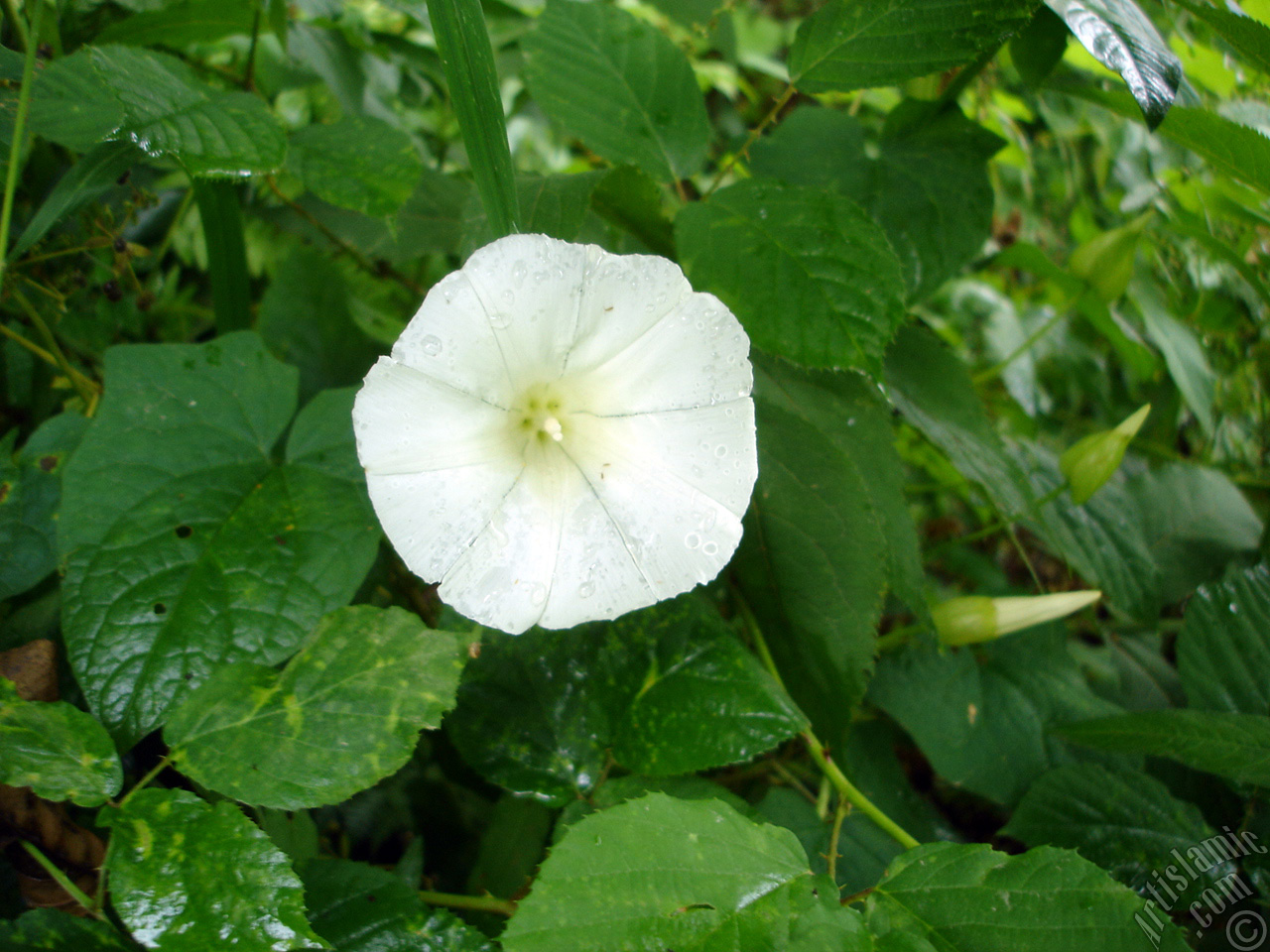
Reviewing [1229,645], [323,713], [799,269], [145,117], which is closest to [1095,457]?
[1229,645]

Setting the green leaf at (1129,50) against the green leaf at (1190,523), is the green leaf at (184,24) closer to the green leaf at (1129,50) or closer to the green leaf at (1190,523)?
the green leaf at (1129,50)

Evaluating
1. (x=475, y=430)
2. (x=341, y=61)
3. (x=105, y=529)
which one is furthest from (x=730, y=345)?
(x=341, y=61)

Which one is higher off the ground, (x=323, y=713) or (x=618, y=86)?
(x=618, y=86)

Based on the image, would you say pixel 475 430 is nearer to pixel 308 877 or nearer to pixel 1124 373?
pixel 308 877

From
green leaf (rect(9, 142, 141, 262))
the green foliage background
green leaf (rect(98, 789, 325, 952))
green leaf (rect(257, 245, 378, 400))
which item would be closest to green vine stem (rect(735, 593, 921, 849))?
the green foliage background

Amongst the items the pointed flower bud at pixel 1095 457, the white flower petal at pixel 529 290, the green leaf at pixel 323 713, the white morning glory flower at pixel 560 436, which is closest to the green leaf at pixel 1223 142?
the pointed flower bud at pixel 1095 457

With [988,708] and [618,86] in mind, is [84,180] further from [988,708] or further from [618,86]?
[988,708]
